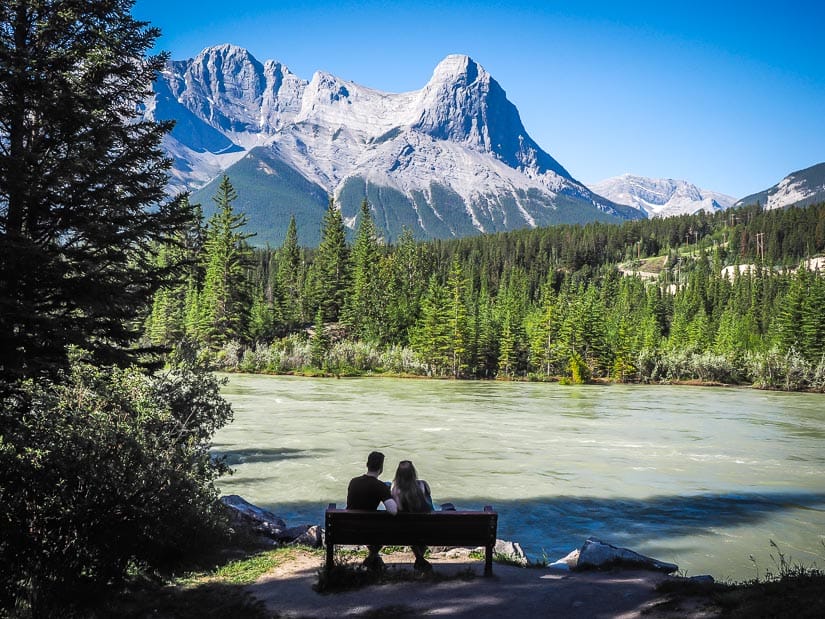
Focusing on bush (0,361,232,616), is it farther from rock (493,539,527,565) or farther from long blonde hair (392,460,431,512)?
rock (493,539,527,565)

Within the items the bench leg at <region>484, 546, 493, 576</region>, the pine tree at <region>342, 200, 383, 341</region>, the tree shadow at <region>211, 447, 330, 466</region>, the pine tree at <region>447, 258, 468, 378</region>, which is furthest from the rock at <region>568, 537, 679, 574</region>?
the pine tree at <region>342, 200, 383, 341</region>

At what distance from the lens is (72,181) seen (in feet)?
29.3

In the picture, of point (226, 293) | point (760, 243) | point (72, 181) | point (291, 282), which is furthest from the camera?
point (760, 243)

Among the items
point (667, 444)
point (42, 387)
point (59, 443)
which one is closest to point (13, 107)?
point (42, 387)

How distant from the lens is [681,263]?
18400 cm

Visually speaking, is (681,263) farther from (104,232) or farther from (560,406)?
(104,232)

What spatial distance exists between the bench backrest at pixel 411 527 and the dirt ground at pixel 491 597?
55cm

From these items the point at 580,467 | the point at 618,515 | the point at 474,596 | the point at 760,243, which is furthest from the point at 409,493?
the point at 760,243

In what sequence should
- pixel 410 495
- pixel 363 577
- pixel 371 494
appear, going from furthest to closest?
1. pixel 371 494
2. pixel 410 495
3. pixel 363 577

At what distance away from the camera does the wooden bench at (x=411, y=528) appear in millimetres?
7656

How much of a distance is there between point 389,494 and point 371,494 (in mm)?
265

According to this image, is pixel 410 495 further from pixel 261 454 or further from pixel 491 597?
pixel 261 454

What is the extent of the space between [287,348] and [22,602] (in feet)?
Answer: 219

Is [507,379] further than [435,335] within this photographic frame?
No
